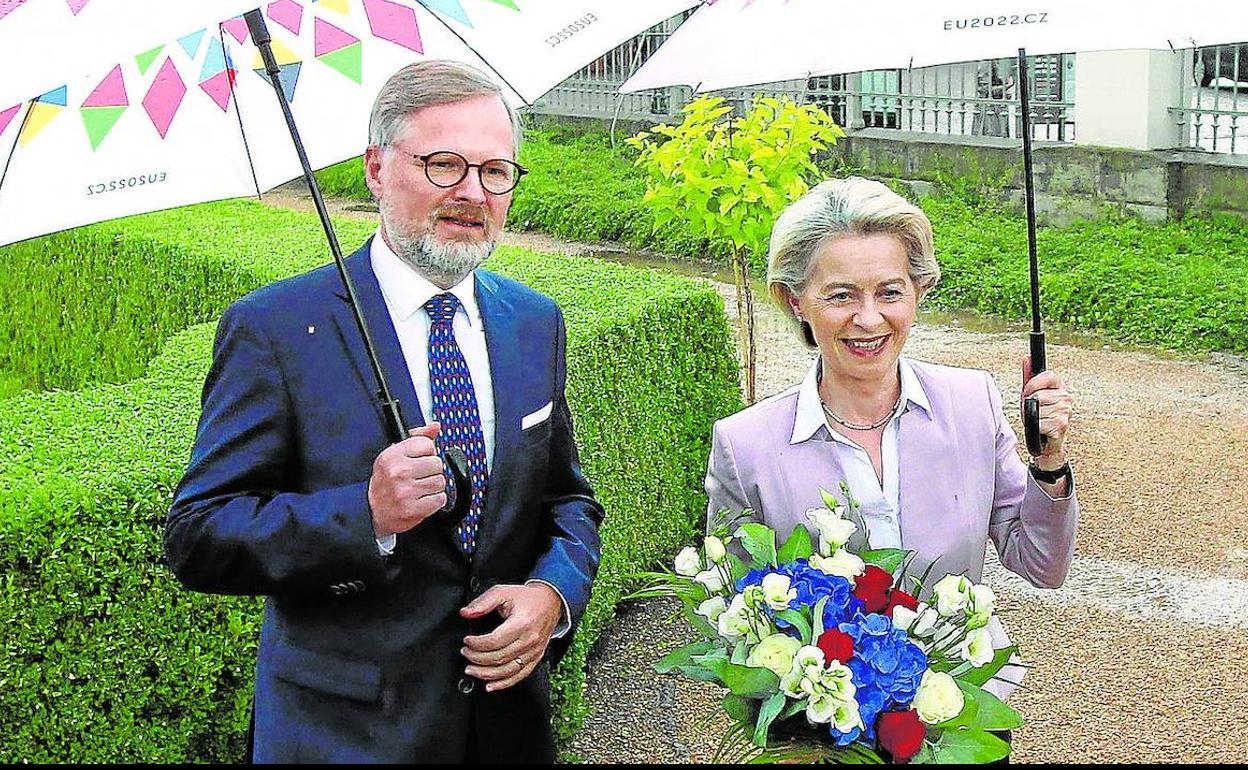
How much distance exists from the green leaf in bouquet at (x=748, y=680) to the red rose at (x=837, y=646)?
0.10 m

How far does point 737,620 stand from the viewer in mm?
2658

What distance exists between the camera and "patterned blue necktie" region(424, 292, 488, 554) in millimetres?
2922

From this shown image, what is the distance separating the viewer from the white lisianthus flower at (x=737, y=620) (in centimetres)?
265

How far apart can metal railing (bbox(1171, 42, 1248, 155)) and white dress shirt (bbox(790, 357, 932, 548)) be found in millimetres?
10771

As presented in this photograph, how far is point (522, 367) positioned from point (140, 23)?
91 cm

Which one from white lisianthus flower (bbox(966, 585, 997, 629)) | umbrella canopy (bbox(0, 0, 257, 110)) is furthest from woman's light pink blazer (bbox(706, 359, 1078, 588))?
umbrella canopy (bbox(0, 0, 257, 110))

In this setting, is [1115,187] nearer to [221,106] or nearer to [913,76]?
[913,76]

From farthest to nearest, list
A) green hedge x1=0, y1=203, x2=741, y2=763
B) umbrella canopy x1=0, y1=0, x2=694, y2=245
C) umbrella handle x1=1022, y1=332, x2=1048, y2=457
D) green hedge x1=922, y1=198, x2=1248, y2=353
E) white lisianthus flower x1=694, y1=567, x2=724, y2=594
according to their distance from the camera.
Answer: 1. green hedge x1=922, y1=198, x2=1248, y2=353
2. green hedge x1=0, y1=203, x2=741, y2=763
3. umbrella canopy x1=0, y1=0, x2=694, y2=245
4. umbrella handle x1=1022, y1=332, x2=1048, y2=457
5. white lisianthus flower x1=694, y1=567, x2=724, y2=594

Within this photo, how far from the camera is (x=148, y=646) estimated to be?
14.0ft

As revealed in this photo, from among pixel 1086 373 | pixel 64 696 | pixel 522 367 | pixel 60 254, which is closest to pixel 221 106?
pixel 522 367

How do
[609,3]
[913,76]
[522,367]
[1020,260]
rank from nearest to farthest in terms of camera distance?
[522,367] → [609,3] → [1020,260] → [913,76]

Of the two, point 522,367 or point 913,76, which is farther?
point 913,76

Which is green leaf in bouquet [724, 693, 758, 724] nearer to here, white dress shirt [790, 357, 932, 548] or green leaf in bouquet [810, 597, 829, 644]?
green leaf in bouquet [810, 597, 829, 644]

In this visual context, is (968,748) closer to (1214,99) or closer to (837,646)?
(837,646)
